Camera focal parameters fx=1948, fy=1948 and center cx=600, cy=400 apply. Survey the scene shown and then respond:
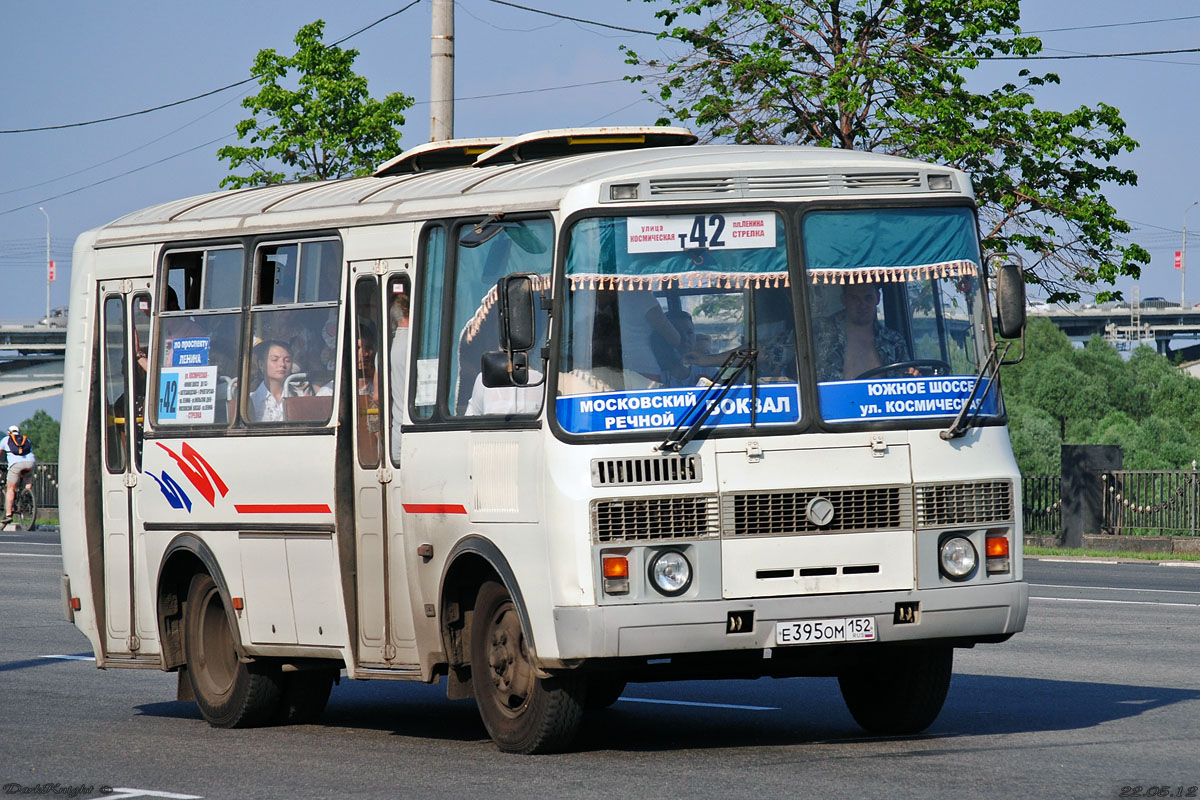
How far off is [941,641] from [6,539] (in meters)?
26.7

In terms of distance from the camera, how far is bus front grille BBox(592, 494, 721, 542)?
8.75m

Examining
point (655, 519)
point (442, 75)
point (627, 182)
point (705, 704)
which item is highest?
point (442, 75)

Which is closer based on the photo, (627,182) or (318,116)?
(627,182)

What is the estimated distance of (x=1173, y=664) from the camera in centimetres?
1357

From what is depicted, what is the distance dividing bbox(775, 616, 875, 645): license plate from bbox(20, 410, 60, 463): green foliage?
4878 inches

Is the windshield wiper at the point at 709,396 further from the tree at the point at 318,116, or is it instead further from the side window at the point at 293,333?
the tree at the point at 318,116

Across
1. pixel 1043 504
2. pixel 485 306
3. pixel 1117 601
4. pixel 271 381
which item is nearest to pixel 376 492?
pixel 271 381

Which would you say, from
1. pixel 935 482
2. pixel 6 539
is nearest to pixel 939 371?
pixel 935 482

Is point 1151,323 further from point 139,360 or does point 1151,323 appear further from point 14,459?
point 139,360

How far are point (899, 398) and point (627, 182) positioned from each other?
1655 millimetres

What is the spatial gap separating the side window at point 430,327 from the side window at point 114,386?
115 inches

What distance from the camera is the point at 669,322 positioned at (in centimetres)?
901

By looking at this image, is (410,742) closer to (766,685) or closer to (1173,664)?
(766,685)

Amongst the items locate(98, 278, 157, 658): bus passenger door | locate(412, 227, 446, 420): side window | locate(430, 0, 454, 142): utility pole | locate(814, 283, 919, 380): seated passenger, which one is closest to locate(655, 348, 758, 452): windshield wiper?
locate(814, 283, 919, 380): seated passenger
